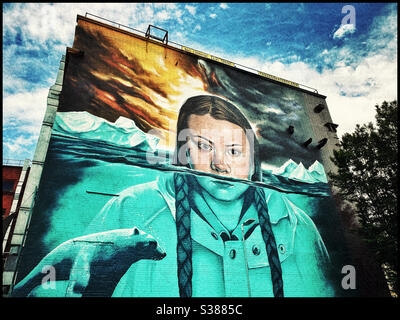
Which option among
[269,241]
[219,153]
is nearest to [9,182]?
[219,153]

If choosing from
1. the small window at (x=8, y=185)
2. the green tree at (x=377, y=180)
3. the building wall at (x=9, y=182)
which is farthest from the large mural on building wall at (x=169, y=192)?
the small window at (x=8, y=185)

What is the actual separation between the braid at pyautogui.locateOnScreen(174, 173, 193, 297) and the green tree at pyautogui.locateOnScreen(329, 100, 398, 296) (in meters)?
9.66

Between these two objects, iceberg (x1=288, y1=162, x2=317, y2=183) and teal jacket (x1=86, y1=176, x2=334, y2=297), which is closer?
teal jacket (x1=86, y1=176, x2=334, y2=297)

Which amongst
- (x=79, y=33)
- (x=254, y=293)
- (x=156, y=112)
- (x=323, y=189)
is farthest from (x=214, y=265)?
(x=79, y=33)

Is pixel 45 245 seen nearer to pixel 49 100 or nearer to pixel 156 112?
pixel 49 100

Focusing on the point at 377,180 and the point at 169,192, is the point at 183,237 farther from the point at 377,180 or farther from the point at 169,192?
the point at 377,180

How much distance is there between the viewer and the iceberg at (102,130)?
1128cm

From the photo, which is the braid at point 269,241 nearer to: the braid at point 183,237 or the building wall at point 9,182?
the braid at point 183,237

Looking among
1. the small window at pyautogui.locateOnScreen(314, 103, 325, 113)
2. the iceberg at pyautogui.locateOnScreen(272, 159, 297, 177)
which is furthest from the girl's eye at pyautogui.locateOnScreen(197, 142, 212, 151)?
the small window at pyautogui.locateOnScreen(314, 103, 325, 113)

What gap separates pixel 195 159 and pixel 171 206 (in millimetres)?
3130

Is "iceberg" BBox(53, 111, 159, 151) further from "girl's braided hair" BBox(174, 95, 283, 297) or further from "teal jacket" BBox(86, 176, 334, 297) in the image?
"teal jacket" BBox(86, 176, 334, 297)

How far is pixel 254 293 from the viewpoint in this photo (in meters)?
11.2

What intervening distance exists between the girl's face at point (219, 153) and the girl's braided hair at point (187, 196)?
414 millimetres

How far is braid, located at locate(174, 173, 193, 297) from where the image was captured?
10.3 metres
